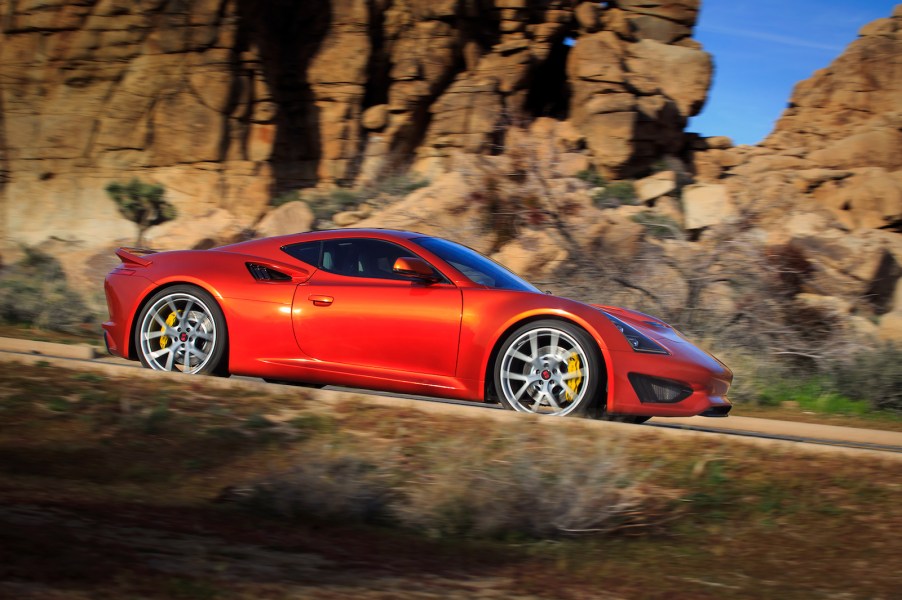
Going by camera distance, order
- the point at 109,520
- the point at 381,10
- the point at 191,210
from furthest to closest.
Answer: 1. the point at 381,10
2. the point at 191,210
3. the point at 109,520

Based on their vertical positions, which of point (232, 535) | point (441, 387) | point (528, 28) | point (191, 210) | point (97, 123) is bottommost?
point (232, 535)

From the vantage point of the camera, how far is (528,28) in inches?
1164

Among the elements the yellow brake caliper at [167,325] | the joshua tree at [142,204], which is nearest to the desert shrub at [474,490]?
the yellow brake caliper at [167,325]

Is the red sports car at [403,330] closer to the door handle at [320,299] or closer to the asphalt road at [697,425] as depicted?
the door handle at [320,299]

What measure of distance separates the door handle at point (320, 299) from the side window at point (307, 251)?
0.33 m

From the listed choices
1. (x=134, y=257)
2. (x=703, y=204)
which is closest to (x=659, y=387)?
(x=134, y=257)

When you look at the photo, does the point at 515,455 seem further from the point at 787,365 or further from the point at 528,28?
the point at 528,28

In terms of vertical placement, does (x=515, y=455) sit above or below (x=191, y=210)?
below

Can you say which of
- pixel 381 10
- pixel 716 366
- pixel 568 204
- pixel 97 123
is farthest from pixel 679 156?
pixel 716 366

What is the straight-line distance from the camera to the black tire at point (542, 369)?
6.60m

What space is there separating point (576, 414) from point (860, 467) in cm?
173

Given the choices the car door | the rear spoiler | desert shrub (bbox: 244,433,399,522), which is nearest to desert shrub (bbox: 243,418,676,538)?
desert shrub (bbox: 244,433,399,522)

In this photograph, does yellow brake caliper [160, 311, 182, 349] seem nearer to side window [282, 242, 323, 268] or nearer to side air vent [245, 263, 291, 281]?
side air vent [245, 263, 291, 281]

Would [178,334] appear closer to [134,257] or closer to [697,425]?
[134,257]
